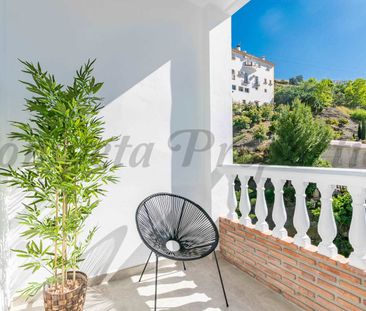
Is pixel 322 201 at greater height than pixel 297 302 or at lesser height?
greater

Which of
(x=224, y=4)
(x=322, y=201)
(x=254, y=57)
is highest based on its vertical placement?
(x=254, y=57)

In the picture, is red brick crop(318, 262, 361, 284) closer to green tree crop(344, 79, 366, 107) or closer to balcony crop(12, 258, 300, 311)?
balcony crop(12, 258, 300, 311)

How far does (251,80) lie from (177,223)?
7.51m

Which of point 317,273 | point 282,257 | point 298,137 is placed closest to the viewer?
point 317,273

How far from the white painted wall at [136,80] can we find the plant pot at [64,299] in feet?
1.73

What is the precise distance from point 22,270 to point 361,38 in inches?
693

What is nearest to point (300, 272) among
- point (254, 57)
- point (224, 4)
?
point (224, 4)

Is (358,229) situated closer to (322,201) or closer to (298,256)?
(322,201)

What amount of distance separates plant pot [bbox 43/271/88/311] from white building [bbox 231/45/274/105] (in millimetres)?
7142

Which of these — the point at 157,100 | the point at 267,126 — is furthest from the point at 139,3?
the point at 267,126

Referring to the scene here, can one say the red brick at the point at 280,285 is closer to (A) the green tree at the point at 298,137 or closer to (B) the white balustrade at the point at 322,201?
(B) the white balustrade at the point at 322,201

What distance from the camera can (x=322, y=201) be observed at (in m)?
1.62

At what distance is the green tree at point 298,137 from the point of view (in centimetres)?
1104

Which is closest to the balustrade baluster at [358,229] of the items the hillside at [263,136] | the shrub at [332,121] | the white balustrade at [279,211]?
the white balustrade at [279,211]
